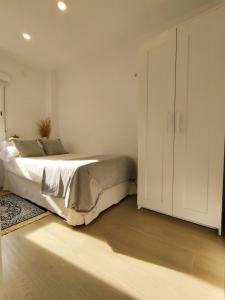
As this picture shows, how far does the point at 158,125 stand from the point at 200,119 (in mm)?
449

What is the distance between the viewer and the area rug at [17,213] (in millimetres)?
1800

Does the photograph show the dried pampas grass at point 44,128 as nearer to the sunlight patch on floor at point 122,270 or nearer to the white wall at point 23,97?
the white wall at point 23,97

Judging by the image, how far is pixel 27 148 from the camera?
2771 millimetres

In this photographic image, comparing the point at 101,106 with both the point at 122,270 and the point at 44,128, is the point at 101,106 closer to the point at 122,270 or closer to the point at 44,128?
the point at 44,128

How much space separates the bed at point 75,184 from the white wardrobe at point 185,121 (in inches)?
16.8

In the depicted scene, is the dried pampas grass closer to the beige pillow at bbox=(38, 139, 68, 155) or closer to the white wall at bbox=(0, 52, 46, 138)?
the white wall at bbox=(0, 52, 46, 138)

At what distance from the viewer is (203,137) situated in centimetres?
171

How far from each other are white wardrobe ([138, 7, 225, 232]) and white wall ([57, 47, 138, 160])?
0.84m

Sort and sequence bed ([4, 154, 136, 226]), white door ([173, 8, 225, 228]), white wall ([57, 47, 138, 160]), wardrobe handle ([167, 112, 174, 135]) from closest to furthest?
white door ([173, 8, 225, 228]) → bed ([4, 154, 136, 226]) → wardrobe handle ([167, 112, 174, 135]) → white wall ([57, 47, 138, 160])

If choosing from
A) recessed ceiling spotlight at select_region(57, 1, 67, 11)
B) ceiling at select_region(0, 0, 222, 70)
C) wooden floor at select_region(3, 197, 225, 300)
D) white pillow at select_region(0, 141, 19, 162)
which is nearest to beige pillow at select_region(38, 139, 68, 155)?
white pillow at select_region(0, 141, 19, 162)

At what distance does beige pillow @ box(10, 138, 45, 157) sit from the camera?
106 inches

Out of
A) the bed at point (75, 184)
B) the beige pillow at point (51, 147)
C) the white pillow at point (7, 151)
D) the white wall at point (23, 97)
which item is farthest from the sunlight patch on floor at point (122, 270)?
the white wall at point (23, 97)

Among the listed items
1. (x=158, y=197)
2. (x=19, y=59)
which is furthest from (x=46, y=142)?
(x=158, y=197)

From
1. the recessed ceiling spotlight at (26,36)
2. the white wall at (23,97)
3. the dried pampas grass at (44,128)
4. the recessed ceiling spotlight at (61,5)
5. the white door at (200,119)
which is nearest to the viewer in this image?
the white door at (200,119)
